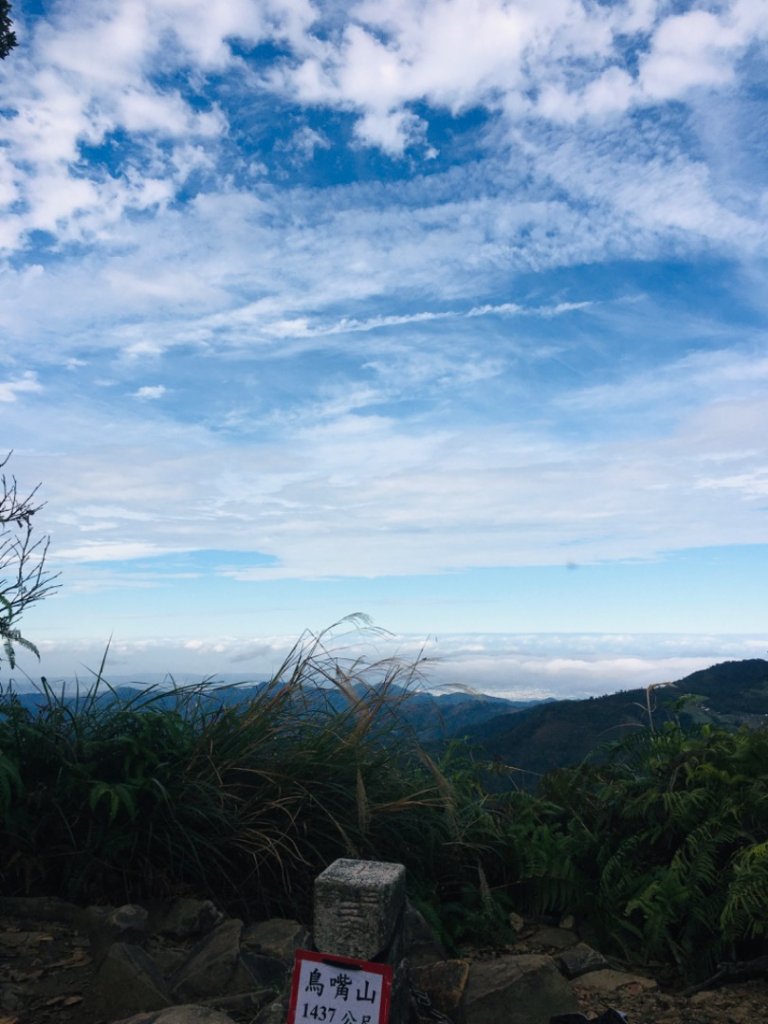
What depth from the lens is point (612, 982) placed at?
4578mm

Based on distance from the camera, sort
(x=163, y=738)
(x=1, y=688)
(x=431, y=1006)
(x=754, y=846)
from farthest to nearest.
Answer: (x=1, y=688) → (x=163, y=738) → (x=754, y=846) → (x=431, y=1006)

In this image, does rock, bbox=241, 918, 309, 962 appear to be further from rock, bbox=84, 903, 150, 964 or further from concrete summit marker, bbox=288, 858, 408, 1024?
concrete summit marker, bbox=288, 858, 408, 1024

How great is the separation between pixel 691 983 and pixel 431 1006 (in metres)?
1.70

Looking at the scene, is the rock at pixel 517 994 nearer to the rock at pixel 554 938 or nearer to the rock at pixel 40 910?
the rock at pixel 554 938

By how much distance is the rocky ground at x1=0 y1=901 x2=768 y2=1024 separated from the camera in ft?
13.4

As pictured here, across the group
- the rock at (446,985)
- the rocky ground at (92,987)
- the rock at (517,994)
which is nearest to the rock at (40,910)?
the rocky ground at (92,987)

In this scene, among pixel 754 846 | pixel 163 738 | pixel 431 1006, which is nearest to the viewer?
pixel 431 1006

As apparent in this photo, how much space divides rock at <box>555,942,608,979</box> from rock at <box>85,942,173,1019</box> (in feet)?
6.72

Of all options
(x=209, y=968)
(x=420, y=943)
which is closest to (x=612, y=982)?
(x=420, y=943)

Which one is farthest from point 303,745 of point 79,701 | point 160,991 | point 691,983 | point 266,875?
point 691,983

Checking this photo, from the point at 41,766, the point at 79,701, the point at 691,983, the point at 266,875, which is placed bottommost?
the point at 691,983

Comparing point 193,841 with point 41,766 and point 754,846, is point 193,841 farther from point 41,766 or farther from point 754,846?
point 754,846

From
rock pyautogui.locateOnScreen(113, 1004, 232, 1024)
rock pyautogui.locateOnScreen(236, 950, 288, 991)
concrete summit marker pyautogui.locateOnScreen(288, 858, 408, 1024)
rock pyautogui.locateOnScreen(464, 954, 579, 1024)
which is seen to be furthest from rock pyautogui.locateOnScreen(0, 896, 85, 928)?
concrete summit marker pyautogui.locateOnScreen(288, 858, 408, 1024)

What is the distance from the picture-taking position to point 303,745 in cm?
577
